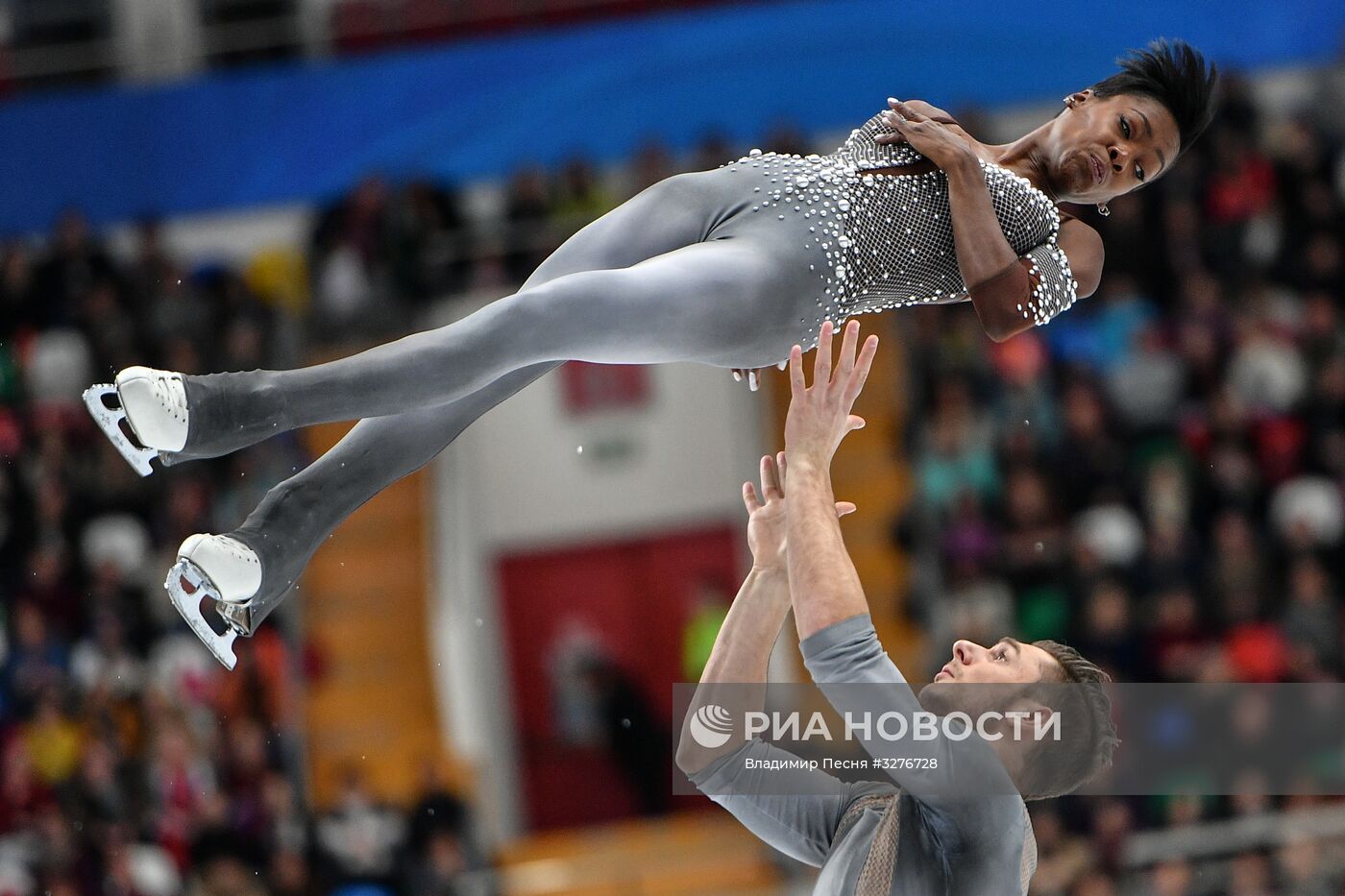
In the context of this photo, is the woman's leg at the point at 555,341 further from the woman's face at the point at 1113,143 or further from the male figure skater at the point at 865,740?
the woman's face at the point at 1113,143

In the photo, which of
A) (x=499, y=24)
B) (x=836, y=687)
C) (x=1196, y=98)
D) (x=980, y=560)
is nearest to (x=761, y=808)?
(x=836, y=687)

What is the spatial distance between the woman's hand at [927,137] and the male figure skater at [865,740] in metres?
0.57

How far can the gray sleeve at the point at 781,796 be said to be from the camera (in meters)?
3.72

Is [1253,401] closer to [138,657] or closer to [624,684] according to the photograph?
[624,684]

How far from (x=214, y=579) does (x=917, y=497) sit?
669 centimetres

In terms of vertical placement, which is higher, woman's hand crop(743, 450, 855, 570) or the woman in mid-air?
the woman in mid-air

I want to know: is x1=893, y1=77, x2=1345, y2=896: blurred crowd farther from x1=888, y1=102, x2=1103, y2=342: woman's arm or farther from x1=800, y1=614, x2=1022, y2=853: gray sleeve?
x1=800, y1=614, x2=1022, y2=853: gray sleeve

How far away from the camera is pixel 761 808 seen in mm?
3752

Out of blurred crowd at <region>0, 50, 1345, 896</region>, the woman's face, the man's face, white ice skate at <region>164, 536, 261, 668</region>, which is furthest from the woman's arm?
blurred crowd at <region>0, 50, 1345, 896</region>

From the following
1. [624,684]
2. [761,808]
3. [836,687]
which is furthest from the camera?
[624,684]

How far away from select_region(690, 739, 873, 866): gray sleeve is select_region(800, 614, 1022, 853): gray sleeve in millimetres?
436

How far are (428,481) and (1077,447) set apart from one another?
4.44 meters

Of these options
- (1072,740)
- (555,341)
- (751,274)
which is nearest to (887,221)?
(751,274)

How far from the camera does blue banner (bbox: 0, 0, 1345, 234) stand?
11.9m
